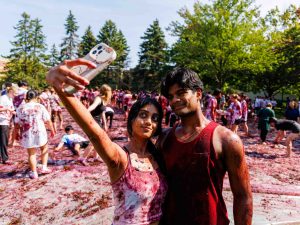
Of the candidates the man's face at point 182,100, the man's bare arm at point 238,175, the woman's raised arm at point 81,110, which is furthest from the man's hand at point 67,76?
the man's bare arm at point 238,175

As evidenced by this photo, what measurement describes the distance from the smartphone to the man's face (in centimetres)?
67

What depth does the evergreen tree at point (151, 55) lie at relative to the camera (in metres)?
57.9

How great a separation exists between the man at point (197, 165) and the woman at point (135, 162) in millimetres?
107

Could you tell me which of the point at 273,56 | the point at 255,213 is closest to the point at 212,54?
the point at 273,56

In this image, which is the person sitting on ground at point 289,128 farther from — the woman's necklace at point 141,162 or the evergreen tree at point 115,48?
the evergreen tree at point 115,48

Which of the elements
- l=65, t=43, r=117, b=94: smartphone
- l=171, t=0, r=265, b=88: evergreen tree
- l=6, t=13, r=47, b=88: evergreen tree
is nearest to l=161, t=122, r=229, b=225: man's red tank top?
l=65, t=43, r=117, b=94: smartphone

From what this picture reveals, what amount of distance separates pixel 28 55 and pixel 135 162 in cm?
5830

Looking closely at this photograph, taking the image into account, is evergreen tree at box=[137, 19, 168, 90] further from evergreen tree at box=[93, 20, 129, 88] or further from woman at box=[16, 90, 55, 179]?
woman at box=[16, 90, 55, 179]

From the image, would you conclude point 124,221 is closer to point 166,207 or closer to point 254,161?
point 166,207

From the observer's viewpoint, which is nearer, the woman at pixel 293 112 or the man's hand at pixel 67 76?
the man's hand at pixel 67 76

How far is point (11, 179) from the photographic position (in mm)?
8312

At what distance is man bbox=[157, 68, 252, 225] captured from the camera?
7.08 feet

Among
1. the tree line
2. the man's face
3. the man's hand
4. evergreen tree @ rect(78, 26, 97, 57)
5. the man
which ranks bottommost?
the man

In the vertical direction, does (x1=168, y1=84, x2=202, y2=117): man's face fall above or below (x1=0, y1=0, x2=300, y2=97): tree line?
below
